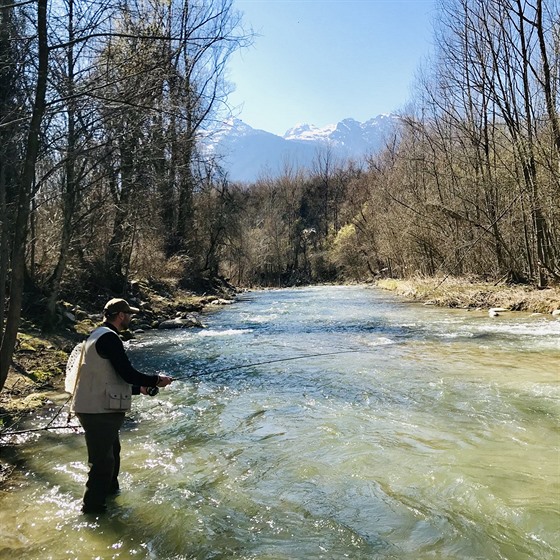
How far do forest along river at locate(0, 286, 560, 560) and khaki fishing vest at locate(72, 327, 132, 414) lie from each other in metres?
0.90

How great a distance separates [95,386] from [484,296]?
1719 centimetres

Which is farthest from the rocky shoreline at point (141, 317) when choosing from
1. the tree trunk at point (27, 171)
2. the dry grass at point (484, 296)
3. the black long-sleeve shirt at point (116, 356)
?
the black long-sleeve shirt at point (116, 356)

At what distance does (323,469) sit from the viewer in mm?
4734

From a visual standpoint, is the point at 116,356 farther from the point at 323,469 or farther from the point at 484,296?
the point at 484,296

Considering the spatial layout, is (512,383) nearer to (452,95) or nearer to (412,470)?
(412,470)

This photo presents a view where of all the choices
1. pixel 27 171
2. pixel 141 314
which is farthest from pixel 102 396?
pixel 141 314

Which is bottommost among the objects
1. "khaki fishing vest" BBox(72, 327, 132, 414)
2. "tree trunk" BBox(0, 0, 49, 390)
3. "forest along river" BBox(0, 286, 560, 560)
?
"forest along river" BBox(0, 286, 560, 560)

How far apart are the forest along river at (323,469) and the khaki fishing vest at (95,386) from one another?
90 cm

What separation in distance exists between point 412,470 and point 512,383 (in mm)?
3568

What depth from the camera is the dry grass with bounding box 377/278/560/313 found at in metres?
15.4

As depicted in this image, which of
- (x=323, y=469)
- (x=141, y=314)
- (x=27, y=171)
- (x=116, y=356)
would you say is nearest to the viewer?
(x=116, y=356)

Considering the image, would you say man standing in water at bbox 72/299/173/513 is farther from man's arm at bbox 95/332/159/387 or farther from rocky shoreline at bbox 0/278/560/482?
rocky shoreline at bbox 0/278/560/482

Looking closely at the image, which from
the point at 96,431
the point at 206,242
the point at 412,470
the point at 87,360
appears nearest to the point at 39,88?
the point at 87,360

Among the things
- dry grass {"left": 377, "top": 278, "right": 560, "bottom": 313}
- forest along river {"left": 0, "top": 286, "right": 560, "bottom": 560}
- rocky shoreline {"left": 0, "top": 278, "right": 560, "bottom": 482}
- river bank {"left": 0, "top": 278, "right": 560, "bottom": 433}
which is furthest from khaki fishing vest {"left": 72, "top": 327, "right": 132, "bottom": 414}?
dry grass {"left": 377, "top": 278, "right": 560, "bottom": 313}
